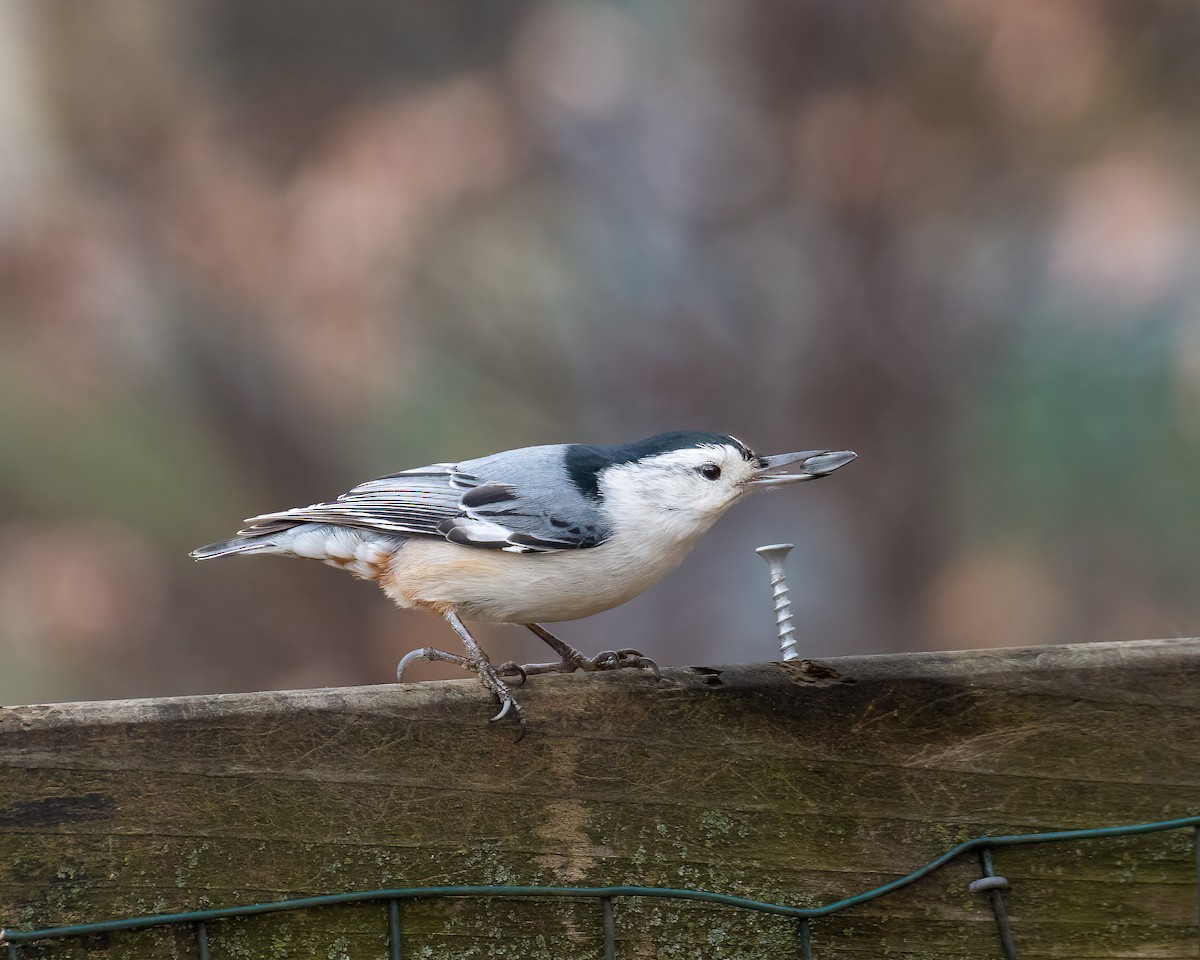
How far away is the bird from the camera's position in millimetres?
1992

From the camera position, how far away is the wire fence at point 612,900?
50.3 inches

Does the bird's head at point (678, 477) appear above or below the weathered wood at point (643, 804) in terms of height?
above

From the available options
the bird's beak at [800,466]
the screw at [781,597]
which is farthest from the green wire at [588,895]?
the bird's beak at [800,466]

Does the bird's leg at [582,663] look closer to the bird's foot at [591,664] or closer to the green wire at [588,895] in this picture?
the bird's foot at [591,664]

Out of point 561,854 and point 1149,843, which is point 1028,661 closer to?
point 1149,843

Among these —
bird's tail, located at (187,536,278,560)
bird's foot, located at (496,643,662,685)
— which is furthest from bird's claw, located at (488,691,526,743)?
bird's tail, located at (187,536,278,560)

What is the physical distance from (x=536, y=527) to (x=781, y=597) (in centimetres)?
64

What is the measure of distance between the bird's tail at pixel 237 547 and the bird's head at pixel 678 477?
22.8 inches

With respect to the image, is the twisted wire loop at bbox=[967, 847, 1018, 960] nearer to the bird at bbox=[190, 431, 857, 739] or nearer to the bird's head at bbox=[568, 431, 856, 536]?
the bird at bbox=[190, 431, 857, 739]

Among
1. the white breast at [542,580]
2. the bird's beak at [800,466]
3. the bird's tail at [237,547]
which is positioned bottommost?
the white breast at [542,580]

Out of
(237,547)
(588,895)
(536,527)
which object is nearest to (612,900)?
(588,895)

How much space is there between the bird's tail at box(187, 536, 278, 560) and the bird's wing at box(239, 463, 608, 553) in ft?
0.09

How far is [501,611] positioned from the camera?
6.58ft

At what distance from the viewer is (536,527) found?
207cm
